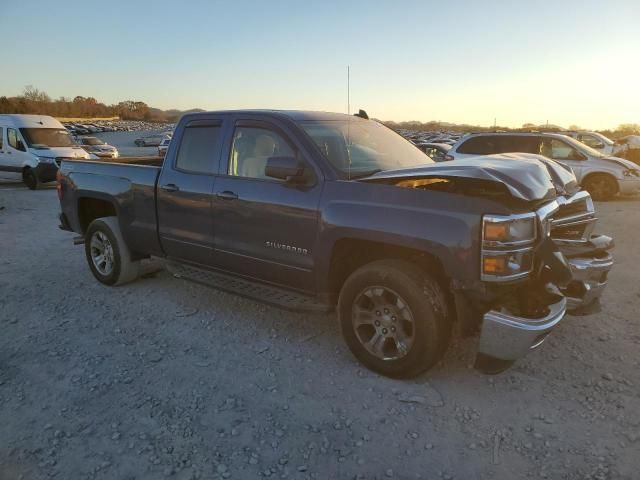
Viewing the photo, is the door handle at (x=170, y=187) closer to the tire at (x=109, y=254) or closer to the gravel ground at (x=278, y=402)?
the tire at (x=109, y=254)

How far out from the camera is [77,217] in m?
6.08

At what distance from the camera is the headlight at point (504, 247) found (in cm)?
306

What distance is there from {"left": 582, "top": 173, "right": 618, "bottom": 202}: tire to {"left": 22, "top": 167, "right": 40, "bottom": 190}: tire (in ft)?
52.4

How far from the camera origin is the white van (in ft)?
50.8

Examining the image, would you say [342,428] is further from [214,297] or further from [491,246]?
[214,297]

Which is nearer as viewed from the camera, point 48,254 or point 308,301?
point 308,301

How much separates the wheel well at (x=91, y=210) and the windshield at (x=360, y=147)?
3.14 m

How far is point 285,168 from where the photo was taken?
3715mm

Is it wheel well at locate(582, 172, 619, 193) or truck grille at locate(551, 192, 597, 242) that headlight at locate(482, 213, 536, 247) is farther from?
wheel well at locate(582, 172, 619, 193)

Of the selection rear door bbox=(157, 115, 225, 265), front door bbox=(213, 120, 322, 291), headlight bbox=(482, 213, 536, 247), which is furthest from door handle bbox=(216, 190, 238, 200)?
headlight bbox=(482, 213, 536, 247)

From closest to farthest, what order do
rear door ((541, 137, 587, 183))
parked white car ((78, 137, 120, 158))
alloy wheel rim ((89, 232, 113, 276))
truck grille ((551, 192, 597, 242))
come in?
1. truck grille ((551, 192, 597, 242))
2. alloy wheel rim ((89, 232, 113, 276))
3. rear door ((541, 137, 587, 183))
4. parked white car ((78, 137, 120, 158))

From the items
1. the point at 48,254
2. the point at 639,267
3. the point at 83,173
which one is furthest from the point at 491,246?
the point at 48,254

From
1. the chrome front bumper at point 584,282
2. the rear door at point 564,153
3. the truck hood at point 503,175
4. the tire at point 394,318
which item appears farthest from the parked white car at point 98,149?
the chrome front bumper at point 584,282

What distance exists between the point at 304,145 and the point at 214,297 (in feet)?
7.50
